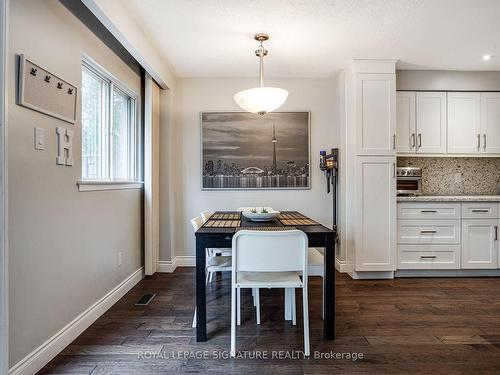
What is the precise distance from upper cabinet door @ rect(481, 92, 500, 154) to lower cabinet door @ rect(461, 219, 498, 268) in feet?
3.06

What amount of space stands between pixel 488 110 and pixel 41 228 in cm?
474

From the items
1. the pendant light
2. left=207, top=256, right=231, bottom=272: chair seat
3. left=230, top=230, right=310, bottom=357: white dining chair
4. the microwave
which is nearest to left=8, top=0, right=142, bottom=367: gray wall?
left=207, top=256, right=231, bottom=272: chair seat

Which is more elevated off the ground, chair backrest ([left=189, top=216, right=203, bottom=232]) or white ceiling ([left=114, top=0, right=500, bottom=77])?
white ceiling ([left=114, top=0, right=500, bottom=77])

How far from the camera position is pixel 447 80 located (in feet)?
12.7

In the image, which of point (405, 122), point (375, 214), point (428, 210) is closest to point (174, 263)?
point (375, 214)

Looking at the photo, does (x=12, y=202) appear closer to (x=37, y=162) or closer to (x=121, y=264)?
(x=37, y=162)

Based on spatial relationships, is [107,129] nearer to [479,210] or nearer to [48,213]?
[48,213]

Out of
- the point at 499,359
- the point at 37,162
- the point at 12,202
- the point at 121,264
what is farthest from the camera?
the point at 121,264

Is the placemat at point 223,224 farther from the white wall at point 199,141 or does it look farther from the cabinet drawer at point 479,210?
the cabinet drawer at point 479,210

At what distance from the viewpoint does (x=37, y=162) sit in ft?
6.13

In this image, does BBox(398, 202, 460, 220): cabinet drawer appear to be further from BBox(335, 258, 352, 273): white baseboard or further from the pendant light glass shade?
the pendant light glass shade

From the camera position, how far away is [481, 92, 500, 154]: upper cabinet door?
3902 millimetres

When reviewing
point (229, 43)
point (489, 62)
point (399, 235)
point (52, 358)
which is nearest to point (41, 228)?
point (52, 358)

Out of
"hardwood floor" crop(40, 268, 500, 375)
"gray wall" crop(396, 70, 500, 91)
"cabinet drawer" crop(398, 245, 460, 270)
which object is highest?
"gray wall" crop(396, 70, 500, 91)
